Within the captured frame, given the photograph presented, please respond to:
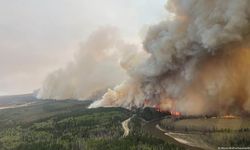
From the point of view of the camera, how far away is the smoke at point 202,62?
10275 cm

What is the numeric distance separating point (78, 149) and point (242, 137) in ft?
121

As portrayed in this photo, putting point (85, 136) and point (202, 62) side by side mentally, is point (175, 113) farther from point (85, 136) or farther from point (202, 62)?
point (85, 136)

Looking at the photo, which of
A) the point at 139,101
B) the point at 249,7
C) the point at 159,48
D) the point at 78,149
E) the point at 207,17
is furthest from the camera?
the point at 139,101

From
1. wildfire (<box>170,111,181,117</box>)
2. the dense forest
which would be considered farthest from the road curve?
wildfire (<box>170,111,181,117</box>)

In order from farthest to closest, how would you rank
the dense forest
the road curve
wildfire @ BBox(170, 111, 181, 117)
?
wildfire @ BBox(170, 111, 181, 117)
the road curve
the dense forest

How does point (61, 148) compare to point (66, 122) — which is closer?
point (61, 148)

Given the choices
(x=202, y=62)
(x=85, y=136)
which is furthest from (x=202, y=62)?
(x=85, y=136)

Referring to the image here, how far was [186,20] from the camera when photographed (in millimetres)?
121750

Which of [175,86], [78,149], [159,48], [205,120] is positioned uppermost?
[159,48]

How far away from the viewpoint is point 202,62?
121 m

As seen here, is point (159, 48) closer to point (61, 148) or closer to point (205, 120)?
point (205, 120)

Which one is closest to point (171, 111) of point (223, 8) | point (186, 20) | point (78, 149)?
point (186, 20)

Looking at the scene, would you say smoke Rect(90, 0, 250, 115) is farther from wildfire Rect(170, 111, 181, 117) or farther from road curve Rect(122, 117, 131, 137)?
road curve Rect(122, 117, 131, 137)

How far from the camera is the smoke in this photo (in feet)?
337
